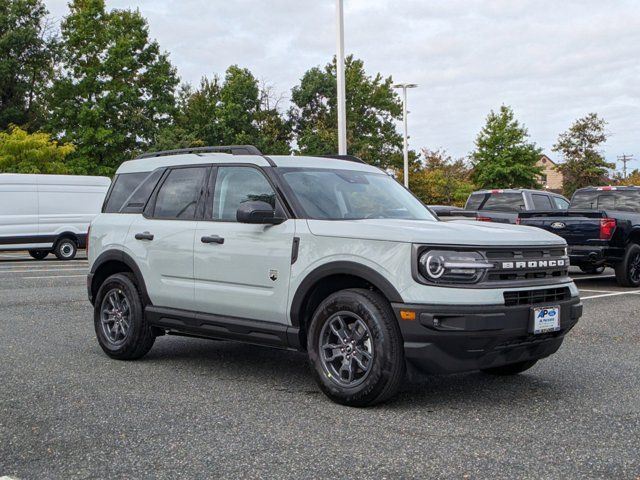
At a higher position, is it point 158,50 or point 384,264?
point 158,50

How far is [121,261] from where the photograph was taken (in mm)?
6883

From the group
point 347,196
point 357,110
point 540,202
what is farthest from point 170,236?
point 357,110

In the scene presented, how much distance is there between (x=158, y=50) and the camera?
43750 millimetres

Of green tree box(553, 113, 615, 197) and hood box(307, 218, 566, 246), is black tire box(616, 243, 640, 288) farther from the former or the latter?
green tree box(553, 113, 615, 197)

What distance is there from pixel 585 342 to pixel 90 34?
128 ft

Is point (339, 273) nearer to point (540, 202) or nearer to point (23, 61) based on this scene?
point (540, 202)

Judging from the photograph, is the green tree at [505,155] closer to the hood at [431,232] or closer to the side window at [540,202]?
the side window at [540,202]

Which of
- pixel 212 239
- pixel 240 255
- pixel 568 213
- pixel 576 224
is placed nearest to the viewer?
pixel 240 255

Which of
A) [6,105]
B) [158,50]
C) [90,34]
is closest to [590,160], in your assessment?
[158,50]

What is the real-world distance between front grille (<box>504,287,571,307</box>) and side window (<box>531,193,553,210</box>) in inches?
454

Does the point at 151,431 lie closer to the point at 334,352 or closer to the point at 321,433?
the point at 321,433

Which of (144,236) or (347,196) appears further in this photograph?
(144,236)

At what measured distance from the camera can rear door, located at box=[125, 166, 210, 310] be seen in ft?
20.6

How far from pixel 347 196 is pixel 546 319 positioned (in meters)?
1.82
